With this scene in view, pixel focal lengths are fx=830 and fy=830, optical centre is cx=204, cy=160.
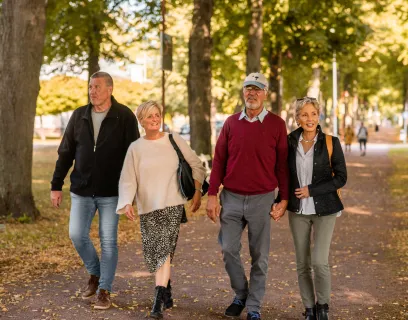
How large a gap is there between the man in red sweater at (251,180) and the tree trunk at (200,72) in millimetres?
14844

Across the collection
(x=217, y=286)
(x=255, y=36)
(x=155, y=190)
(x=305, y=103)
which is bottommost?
(x=217, y=286)

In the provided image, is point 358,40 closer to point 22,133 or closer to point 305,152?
point 22,133

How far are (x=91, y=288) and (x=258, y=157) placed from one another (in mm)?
2099

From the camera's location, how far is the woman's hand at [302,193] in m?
6.30

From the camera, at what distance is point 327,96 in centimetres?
6269

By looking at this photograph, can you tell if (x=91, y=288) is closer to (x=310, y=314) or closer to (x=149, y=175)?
(x=149, y=175)

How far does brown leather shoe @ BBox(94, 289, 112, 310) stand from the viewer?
22.9 ft

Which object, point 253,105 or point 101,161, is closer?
point 253,105

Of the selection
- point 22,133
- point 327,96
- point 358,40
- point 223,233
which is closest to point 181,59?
point 327,96

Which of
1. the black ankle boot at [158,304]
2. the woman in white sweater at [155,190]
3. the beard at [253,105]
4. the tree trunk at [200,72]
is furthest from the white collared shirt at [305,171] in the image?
the tree trunk at [200,72]

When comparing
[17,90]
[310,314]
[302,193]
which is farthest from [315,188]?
[17,90]

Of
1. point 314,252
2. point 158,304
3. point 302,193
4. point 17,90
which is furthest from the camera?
point 17,90

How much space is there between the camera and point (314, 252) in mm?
6410

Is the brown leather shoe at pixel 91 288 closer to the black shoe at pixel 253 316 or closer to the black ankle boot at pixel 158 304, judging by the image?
the black ankle boot at pixel 158 304
